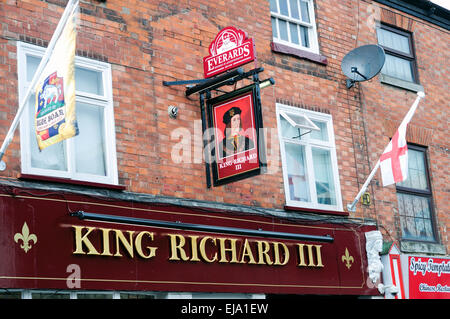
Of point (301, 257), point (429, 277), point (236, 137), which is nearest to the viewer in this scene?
point (236, 137)

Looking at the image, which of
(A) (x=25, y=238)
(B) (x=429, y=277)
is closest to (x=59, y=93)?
(A) (x=25, y=238)

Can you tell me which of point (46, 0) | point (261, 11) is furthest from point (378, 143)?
point (46, 0)

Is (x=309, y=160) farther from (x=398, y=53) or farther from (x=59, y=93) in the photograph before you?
(x=59, y=93)

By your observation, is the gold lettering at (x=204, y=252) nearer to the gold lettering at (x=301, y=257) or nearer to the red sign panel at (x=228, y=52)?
the gold lettering at (x=301, y=257)

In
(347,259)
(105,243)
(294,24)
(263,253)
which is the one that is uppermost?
(294,24)

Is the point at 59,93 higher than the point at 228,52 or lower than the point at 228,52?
lower

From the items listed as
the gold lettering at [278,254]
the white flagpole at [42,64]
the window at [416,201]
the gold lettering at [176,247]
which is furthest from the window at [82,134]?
the window at [416,201]

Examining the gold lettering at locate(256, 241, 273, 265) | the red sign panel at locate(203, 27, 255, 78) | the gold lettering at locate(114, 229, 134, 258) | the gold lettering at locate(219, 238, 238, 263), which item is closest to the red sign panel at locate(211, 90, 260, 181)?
the red sign panel at locate(203, 27, 255, 78)

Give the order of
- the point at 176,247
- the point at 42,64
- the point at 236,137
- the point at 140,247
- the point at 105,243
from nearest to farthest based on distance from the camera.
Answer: the point at 42,64 < the point at 105,243 < the point at 140,247 < the point at 176,247 < the point at 236,137

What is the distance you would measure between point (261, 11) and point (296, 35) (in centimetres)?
101

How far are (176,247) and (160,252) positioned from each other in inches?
10.6

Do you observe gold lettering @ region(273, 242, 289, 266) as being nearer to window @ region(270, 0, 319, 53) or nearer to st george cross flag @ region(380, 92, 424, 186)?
st george cross flag @ region(380, 92, 424, 186)

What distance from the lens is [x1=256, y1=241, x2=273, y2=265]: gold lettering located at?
10.9 metres

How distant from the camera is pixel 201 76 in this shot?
11234 millimetres
